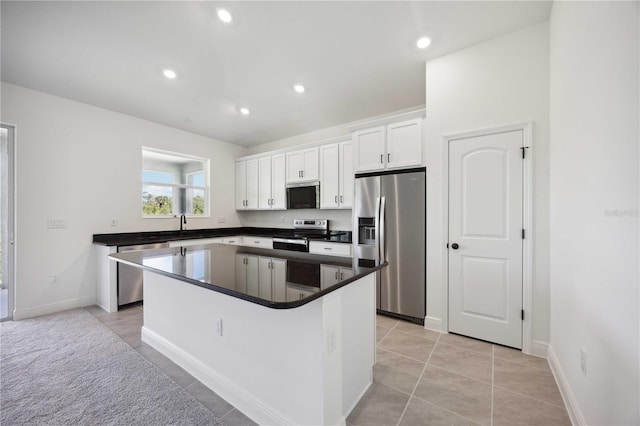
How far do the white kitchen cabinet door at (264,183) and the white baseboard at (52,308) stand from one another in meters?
2.87

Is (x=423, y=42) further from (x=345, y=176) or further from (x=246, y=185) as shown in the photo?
(x=246, y=185)

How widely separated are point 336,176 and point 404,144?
4.18ft

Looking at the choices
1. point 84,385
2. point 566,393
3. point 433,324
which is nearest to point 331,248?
point 433,324

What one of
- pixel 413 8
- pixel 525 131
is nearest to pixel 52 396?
pixel 413 8

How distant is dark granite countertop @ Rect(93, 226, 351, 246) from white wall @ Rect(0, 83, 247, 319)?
0.35 ft

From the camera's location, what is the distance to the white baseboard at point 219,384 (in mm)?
1499

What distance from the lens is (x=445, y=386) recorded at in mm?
1836

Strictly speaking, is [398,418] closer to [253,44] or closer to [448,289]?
[448,289]

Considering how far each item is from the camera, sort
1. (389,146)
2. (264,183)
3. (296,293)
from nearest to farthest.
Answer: (296,293)
(389,146)
(264,183)

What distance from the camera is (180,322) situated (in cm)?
211

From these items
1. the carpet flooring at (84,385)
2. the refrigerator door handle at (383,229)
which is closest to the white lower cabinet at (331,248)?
the refrigerator door handle at (383,229)

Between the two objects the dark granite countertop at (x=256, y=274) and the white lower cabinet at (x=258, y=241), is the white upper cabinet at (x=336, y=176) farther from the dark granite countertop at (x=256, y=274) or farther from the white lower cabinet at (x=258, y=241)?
the dark granite countertop at (x=256, y=274)

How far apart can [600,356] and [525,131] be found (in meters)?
1.84

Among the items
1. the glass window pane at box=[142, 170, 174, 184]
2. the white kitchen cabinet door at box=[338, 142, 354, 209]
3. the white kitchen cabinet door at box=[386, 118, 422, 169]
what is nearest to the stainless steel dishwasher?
the glass window pane at box=[142, 170, 174, 184]
